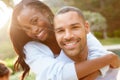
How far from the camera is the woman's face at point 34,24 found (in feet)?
2.33

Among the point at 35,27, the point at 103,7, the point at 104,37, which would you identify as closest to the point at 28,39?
the point at 35,27

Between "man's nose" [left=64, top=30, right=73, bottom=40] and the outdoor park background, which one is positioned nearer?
"man's nose" [left=64, top=30, right=73, bottom=40]

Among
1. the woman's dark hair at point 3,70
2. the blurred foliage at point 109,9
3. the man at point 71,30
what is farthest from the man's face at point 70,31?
the blurred foliage at point 109,9

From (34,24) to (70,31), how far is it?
0.31 feet

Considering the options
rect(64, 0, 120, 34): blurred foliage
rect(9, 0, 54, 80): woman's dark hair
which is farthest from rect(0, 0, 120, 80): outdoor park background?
rect(9, 0, 54, 80): woman's dark hair

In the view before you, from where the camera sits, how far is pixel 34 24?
711mm

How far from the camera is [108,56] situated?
688 millimetres

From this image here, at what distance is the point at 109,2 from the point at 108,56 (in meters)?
0.83

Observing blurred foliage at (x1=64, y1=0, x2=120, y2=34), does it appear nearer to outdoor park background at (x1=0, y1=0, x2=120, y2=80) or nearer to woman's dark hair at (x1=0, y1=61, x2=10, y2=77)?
outdoor park background at (x1=0, y1=0, x2=120, y2=80)

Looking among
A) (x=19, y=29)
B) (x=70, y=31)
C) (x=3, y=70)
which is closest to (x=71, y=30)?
(x=70, y=31)

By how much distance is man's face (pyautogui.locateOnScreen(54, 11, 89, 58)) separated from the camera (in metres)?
0.66

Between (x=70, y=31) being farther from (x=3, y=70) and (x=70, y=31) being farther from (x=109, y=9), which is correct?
(x=109, y=9)

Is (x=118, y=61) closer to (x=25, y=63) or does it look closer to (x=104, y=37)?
(x=25, y=63)

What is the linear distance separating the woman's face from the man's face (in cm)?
5
